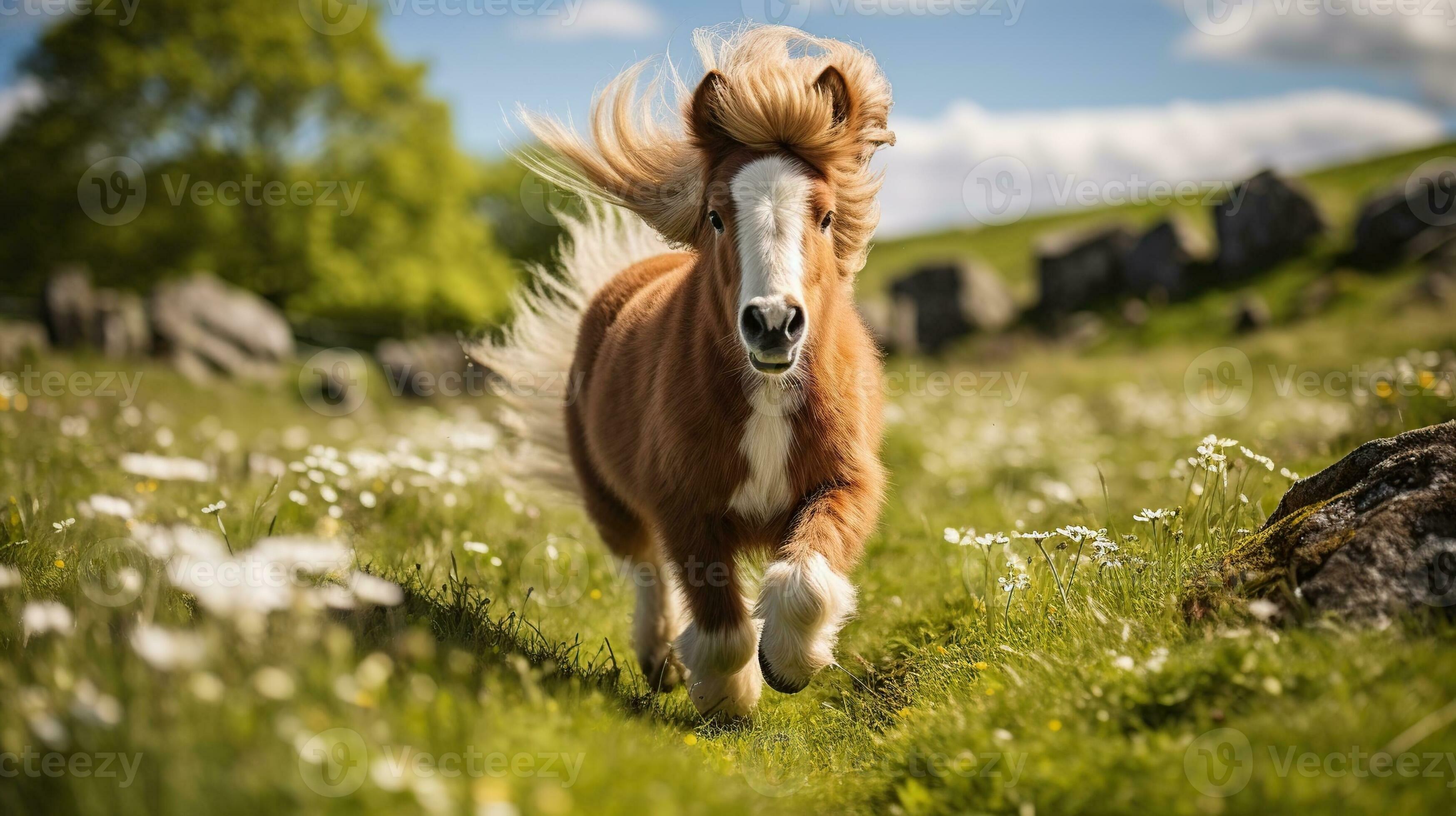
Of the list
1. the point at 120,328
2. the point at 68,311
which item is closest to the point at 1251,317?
the point at 120,328

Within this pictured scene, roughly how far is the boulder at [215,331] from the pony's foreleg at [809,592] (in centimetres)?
1693

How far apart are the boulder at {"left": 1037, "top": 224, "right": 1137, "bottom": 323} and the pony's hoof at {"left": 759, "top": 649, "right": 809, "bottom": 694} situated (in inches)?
980

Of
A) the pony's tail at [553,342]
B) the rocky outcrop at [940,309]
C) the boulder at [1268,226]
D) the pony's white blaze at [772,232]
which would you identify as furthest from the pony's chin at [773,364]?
the boulder at [1268,226]

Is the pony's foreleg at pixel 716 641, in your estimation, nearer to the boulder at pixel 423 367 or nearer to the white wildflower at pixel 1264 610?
the white wildflower at pixel 1264 610

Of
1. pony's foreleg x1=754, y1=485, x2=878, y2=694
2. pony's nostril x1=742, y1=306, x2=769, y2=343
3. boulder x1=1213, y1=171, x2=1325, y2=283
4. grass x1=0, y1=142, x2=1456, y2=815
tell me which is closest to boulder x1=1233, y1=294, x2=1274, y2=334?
boulder x1=1213, y1=171, x2=1325, y2=283

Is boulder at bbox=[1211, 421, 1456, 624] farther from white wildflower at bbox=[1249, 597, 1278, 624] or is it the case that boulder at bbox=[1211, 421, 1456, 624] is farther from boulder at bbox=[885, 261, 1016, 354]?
boulder at bbox=[885, 261, 1016, 354]

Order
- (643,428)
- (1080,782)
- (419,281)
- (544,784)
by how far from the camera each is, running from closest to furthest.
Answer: (544,784) < (1080,782) < (643,428) < (419,281)

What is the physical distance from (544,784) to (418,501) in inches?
170

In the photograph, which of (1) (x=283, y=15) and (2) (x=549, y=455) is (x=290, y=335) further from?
(2) (x=549, y=455)

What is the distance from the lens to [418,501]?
6309 mm

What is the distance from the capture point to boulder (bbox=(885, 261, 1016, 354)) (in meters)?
26.8

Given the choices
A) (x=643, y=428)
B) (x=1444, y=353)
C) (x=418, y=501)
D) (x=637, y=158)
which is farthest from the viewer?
(x=1444, y=353)

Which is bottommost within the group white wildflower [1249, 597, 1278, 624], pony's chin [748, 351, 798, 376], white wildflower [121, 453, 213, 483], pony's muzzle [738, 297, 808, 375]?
white wildflower [121, 453, 213, 483]

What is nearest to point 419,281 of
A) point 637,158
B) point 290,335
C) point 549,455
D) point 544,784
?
point 290,335
